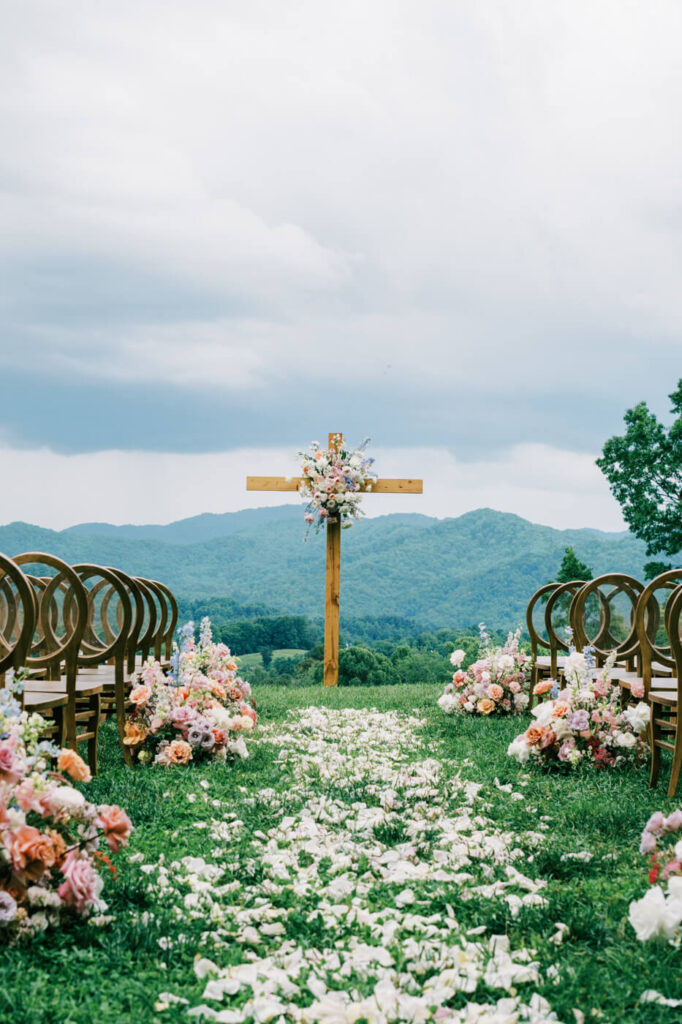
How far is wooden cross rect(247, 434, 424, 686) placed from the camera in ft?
37.3

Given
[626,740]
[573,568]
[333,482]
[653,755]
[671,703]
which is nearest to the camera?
[671,703]

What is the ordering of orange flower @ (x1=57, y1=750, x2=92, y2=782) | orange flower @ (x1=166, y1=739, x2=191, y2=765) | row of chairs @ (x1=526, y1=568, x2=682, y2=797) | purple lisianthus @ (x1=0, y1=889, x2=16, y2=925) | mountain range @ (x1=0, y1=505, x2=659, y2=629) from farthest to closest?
1. mountain range @ (x1=0, y1=505, x2=659, y2=629)
2. orange flower @ (x1=166, y1=739, x2=191, y2=765)
3. row of chairs @ (x1=526, y1=568, x2=682, y2=797)
4. orange flower @ (x1=57, y1=750, x2=92, y2=782)
5. purple lisianthus @ (x1=0, y1=889, x2=16, y2=925)

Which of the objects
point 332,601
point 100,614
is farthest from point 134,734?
point 332,601

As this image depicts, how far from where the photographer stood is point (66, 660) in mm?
4387

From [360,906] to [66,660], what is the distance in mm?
2137

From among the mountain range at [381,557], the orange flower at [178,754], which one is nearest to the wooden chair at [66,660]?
the orange flower at [178,754]

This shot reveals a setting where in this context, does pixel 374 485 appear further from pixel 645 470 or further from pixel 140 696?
pixel 645 470

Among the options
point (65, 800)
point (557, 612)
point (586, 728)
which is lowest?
point (586, 728)

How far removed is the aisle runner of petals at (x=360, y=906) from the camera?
2338 millimetres

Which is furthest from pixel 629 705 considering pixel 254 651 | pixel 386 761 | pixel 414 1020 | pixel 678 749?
pixel 254 651

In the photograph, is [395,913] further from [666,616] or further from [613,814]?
[666,616]

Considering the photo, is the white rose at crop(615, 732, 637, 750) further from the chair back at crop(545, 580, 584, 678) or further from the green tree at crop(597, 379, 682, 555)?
the green tree at crop(597, 379, 682, 555)

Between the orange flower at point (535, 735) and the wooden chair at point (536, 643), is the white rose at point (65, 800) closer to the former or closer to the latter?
the orange flower at point (535, 735)

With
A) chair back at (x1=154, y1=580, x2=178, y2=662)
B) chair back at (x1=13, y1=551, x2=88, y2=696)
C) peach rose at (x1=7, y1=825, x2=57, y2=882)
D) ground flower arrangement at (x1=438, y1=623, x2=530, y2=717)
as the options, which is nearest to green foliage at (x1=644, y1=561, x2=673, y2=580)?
ground flower arrangement at (x1=438, y1=623, x2=530, y2=717)
